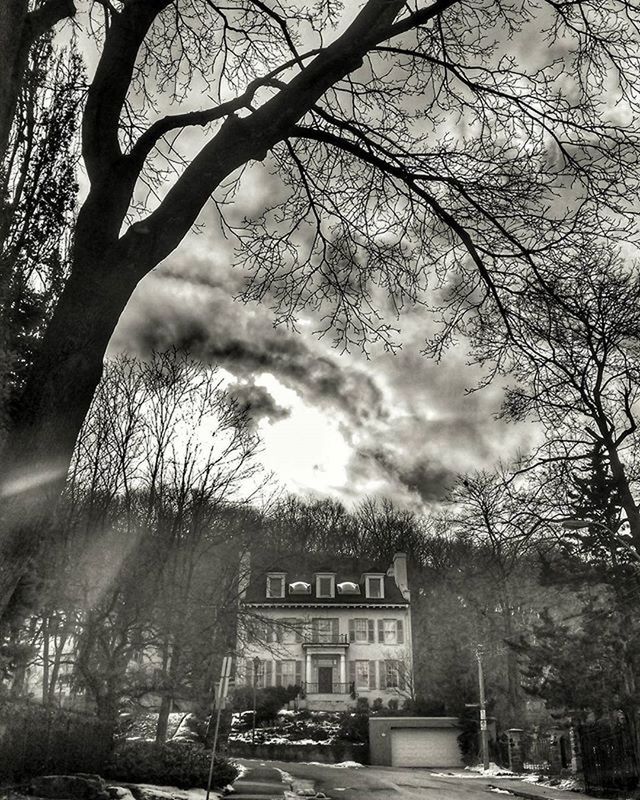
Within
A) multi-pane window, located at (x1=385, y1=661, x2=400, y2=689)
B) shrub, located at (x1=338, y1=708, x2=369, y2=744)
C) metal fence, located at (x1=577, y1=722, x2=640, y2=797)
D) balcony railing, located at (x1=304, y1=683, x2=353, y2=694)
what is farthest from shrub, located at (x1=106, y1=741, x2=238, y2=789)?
multi-pane window, located at (x1=385, y1=661, x2=400, y2=689)

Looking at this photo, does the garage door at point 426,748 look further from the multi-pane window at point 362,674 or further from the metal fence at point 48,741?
the metal fence at point 48,741

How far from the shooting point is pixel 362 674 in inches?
1954

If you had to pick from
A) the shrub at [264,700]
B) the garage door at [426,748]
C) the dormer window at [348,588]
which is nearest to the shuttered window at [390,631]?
the dormer window at [348,588]

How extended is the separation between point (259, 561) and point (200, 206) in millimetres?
32634

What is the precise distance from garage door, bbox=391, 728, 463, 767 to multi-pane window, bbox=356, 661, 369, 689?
10728 mm

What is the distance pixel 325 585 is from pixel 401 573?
598 cm

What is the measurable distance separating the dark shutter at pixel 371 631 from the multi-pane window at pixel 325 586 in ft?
11.1

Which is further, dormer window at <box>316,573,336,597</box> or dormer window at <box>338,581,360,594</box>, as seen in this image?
dormer window at <box>338,581,360,594</box>

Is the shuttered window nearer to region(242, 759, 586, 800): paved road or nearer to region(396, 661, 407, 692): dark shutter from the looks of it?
region(396, 661, 407, 692): dark shutter

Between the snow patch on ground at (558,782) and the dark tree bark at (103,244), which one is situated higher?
the dark tree bark at (103,244)

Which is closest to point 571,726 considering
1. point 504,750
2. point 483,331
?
point 504,750

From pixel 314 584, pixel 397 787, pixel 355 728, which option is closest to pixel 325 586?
pixel 314 584

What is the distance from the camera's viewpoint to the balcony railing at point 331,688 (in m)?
48.3

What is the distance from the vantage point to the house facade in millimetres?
48156
